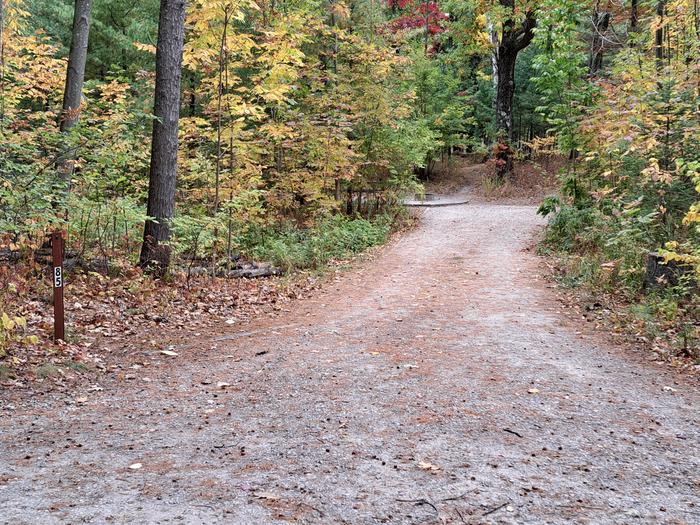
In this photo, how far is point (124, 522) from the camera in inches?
118

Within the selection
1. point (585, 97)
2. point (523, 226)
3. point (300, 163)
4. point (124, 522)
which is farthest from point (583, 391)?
point (523, 226)

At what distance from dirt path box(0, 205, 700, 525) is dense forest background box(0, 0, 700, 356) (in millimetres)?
2190

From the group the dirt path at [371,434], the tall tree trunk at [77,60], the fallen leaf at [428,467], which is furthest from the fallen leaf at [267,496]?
the tall tree trunk at [77,60]

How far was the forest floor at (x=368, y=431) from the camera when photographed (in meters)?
3.21

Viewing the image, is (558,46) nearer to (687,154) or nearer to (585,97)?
(585,97)

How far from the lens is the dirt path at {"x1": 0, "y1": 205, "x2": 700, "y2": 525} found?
3.21 m

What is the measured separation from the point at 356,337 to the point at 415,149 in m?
11.4

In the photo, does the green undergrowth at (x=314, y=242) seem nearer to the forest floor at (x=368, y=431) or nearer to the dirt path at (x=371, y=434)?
the forest floor at (x=368, y=431)

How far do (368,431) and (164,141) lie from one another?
6.65 metres

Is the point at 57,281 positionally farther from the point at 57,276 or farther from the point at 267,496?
the point at 267,496

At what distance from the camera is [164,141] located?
9.23 meters

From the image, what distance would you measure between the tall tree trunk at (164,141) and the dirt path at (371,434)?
2657 mm

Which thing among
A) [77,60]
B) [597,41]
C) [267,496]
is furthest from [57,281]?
[597,41]

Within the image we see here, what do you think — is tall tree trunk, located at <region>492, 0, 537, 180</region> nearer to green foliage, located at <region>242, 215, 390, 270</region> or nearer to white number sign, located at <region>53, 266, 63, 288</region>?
green foliage, located at <region>242, 215, 390, 270</region>
